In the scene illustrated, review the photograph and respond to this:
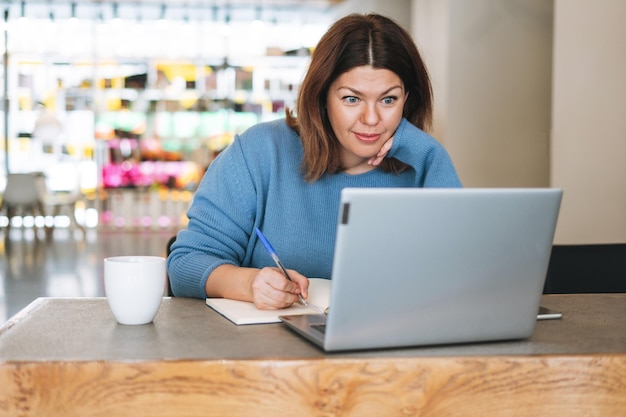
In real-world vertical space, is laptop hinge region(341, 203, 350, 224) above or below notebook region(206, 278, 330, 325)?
above

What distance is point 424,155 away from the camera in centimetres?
191

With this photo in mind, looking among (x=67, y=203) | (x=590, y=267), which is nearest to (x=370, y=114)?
(x=590, y=267)

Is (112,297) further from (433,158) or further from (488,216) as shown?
(433,158)

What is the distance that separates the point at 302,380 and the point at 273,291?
41 centimetres

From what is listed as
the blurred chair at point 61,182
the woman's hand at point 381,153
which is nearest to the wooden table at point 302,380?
the woman's hand at point 381,153

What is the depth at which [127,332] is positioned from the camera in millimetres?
1183

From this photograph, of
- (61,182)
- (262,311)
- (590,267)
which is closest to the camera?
(262,311)

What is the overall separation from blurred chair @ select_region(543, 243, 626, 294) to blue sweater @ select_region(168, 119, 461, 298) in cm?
44

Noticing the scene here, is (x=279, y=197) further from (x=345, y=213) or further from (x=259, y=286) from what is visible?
(x=345, y=213)

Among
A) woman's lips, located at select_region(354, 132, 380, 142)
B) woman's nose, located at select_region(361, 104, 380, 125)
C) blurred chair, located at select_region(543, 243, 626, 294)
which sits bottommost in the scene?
blurred chair, located at select_region(543, 243, 626, 294)

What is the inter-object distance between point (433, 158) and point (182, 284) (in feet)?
2.32

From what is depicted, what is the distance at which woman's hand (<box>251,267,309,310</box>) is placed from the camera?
1.37m

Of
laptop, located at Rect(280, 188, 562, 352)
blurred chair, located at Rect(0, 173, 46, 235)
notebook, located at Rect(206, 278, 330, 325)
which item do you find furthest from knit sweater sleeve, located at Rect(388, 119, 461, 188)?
blurred chair, located at Rect(0, 173, 46, 235)

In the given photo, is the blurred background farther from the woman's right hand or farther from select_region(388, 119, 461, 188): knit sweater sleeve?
the woman's right hand
